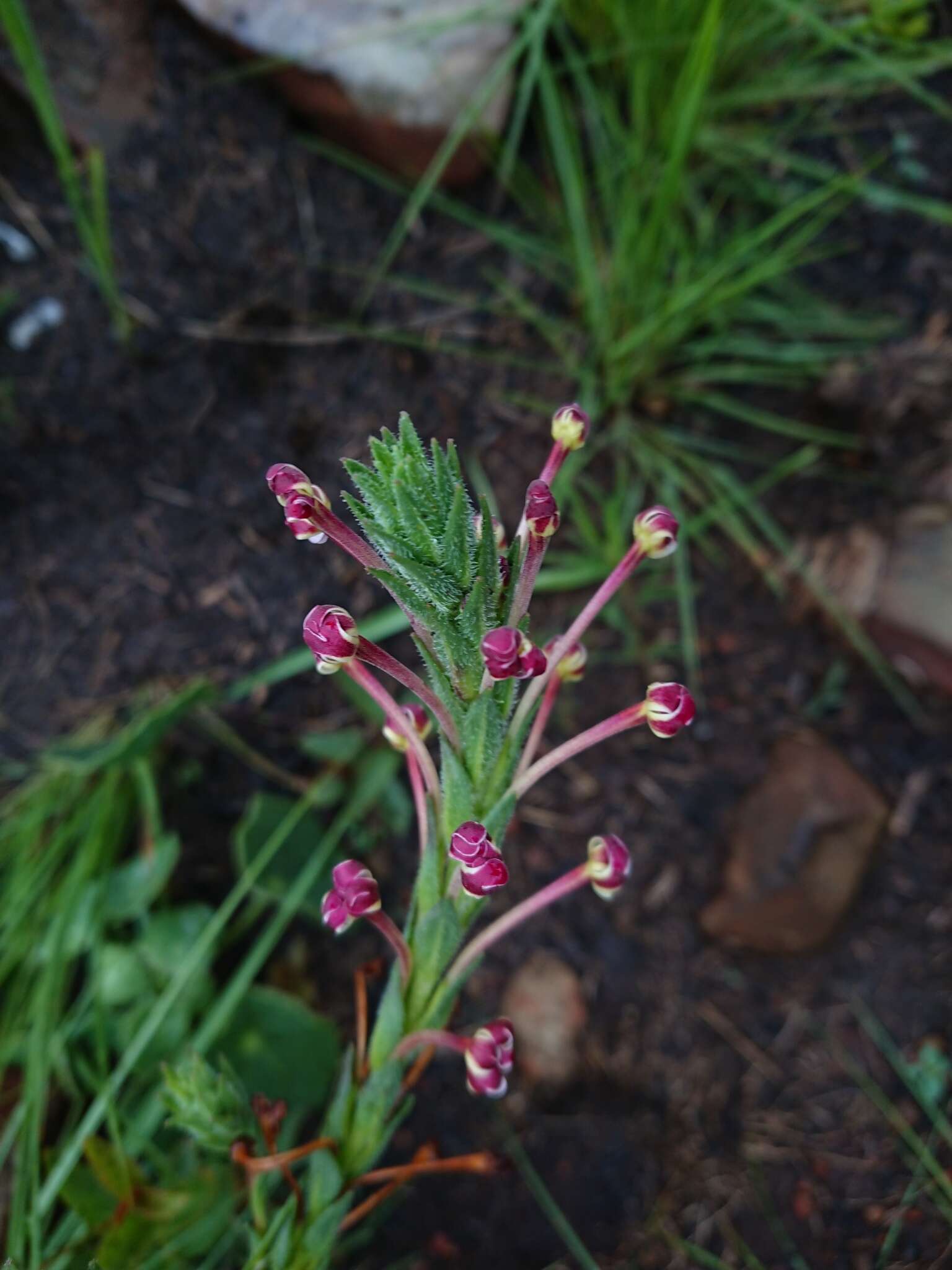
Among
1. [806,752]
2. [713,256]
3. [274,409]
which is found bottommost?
[806,752]

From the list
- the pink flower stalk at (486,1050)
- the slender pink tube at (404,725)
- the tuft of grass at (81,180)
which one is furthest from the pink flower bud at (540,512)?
the tuft of grass at (81,180)

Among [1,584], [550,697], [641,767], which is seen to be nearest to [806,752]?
[641,767]

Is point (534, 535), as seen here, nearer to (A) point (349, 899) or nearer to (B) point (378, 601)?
(A) point (349, 899)

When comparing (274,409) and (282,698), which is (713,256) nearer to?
(274,409)

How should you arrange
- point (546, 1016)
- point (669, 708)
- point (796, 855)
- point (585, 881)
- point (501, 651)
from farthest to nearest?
point (796, 855)
point (546, 1016)
point (585, 881)
point (669, 708)
point (501, 651)

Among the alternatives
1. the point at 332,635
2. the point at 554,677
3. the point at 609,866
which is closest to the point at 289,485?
the point at 332,635

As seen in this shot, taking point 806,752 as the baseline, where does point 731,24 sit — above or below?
above

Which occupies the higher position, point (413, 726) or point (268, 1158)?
point (413, 726)

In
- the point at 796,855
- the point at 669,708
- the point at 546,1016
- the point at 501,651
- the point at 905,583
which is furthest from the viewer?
the point at 905,583
